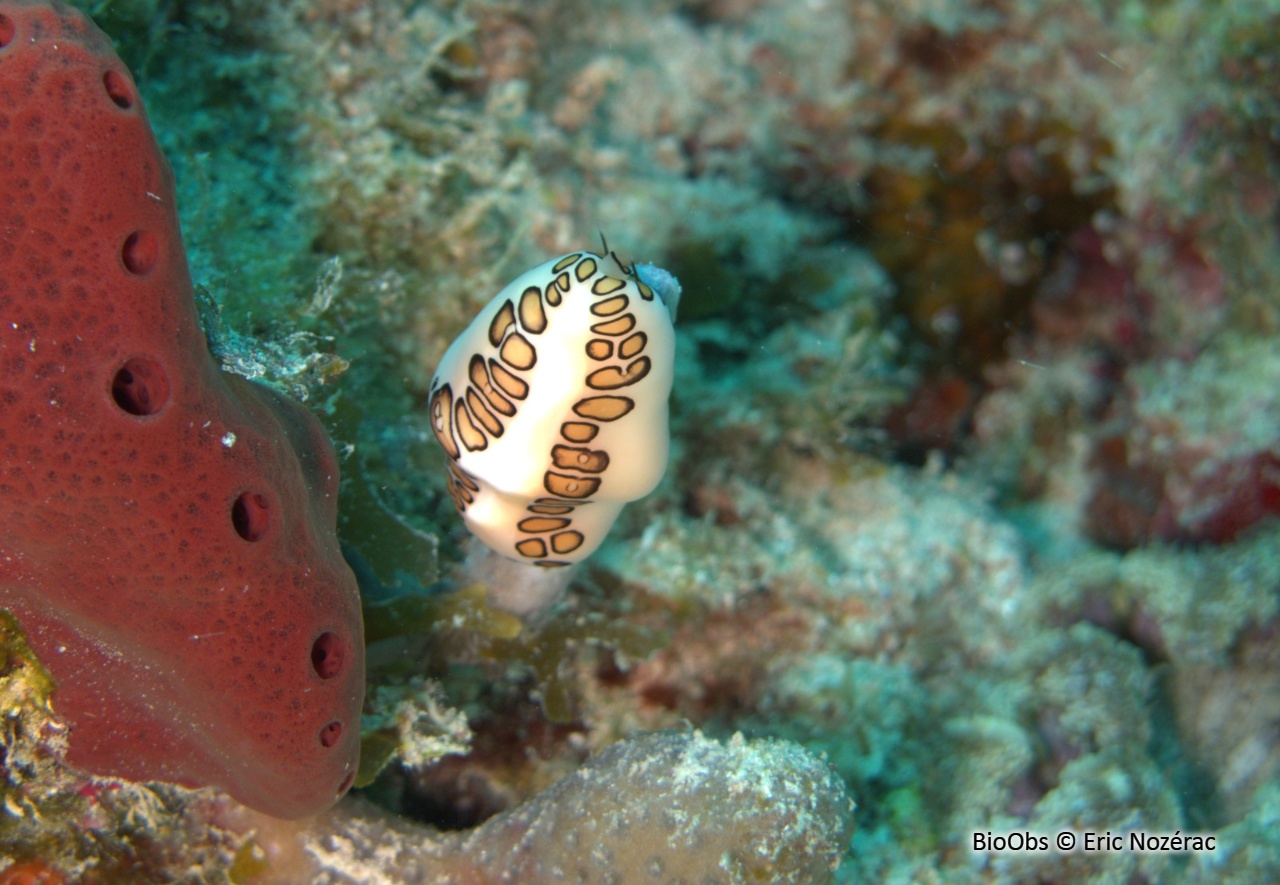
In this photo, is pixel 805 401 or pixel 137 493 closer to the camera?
pixel 137 493

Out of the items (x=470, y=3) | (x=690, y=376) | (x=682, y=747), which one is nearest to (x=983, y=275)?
(x=690, y=376)

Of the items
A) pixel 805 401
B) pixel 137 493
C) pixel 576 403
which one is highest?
pixel 576 403

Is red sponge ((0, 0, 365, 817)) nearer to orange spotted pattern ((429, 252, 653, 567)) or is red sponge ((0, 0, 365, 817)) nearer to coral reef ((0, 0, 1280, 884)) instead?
coral reef ((0, 0, 1280, 884))

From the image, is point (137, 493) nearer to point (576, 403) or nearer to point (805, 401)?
point (576, 403)

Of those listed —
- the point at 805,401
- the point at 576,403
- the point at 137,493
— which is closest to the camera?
the point at 137,493

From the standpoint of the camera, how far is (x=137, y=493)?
166 centimetres

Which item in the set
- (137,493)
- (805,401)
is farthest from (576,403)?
(805,401)

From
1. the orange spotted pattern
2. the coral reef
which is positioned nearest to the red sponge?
the coral reef

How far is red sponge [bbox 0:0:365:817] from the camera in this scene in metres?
1.55

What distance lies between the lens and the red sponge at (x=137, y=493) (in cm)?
155

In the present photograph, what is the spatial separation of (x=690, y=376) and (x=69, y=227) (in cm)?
265

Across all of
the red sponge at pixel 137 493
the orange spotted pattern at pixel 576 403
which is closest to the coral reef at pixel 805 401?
the red sponge at pixel 137 493

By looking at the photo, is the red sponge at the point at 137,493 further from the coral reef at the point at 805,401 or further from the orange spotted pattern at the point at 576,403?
the orange spotted pattern at the point at 576,403

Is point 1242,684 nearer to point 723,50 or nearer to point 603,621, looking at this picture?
point 603,621
